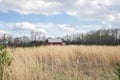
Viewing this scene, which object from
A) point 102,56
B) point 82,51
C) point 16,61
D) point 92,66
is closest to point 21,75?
point 16,61

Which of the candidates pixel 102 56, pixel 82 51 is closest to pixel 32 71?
pixel 102 56

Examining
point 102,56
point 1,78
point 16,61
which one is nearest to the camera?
point 1,78

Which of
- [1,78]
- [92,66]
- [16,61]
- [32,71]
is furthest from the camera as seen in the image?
[92,66]

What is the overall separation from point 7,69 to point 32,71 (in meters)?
0.69

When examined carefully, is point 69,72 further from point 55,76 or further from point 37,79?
point 37,79

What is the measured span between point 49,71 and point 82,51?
5035 mm

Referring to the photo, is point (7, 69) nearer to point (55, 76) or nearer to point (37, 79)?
point (37, 79)

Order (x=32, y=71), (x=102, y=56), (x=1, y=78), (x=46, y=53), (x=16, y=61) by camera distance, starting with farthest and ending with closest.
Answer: (x=46, y=53), (x=102, y=56), (x=16, y=61), (x=32, y=71), (x=1, y=78)

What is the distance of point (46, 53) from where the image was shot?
37.9 ft

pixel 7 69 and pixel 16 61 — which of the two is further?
pixel 16 61

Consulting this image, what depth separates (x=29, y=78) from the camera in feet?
20.9

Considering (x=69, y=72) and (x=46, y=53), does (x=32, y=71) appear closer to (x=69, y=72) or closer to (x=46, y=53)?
(x=69, y=72)

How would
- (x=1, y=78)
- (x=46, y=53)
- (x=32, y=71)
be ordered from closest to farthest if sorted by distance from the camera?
(x=1, y=78) < (x=32, y=71) < (x=46, y=53)

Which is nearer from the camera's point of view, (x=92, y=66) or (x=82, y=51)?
(x=92, y=66)
